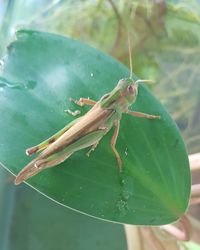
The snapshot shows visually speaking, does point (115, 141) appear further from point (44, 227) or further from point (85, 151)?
point (44, 227)

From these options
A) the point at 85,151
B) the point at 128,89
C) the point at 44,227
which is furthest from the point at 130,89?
the point at 44,227

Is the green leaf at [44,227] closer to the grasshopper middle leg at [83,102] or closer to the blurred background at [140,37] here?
the blurred background at [140,37]

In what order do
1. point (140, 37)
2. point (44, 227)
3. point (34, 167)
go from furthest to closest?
point (140, 37) < point (44, 227) < point (34, 167)

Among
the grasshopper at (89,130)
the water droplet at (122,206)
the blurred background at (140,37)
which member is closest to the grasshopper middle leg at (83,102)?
the grasshopper at (89,130)

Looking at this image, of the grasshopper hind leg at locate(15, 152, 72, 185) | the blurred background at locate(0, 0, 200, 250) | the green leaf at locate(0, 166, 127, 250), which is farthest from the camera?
the blurred background at locate(0, 0, 200, 250)

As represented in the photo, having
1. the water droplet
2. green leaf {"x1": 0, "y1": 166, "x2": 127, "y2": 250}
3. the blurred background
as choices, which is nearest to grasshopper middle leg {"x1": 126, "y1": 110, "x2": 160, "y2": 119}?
the water droplet

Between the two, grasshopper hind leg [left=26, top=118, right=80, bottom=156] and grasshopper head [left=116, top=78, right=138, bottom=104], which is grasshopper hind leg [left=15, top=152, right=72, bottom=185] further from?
grasshopper head [left=116, top=78, right=138, bottom=104]

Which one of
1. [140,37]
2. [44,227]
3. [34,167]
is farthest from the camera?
[140,37]
